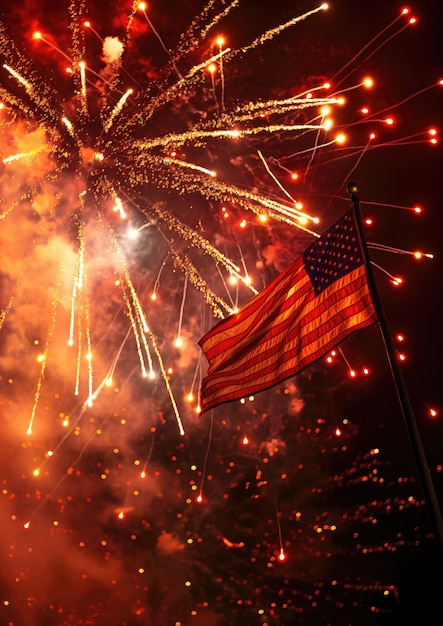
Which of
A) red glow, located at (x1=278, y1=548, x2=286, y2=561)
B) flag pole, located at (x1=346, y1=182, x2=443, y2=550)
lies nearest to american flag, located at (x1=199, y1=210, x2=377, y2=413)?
flag pole, located at (x1=346, y1=182, x2=443, y2=550)

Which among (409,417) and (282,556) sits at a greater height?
(282,556)

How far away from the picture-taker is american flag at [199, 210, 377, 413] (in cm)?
450

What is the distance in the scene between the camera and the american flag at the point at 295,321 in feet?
14.8

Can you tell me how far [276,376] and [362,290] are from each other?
4.26ft

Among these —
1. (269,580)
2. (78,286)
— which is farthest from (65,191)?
(269,580)

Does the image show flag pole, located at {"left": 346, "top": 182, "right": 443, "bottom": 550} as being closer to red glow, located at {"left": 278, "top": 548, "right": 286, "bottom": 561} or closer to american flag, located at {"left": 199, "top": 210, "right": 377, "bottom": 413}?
american flag, located at {"left": 199, "top": 210, "right": 377, "bottom": 413}

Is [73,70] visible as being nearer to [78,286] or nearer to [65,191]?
[65,191]

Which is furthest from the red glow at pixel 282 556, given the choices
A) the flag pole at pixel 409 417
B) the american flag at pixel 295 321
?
the flag pole at pixel 409 417

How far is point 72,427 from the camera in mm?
14070

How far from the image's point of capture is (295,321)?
5.04m

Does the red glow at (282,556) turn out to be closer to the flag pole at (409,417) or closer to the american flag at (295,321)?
the american flag at (295,321)

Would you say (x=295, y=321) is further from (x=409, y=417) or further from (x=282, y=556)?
(x=282, y=556)

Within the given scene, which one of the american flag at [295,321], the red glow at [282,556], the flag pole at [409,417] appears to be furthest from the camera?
the red glow at [282,556]

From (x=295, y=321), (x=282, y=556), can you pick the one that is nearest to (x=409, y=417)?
(x=295, y=321)
